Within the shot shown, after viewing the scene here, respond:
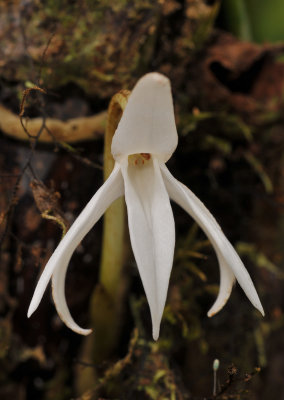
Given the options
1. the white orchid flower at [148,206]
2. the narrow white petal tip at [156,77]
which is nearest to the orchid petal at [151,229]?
the white orchid flower at [148,206]

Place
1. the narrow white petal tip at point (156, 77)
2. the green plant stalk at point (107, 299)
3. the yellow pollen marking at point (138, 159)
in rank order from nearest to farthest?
the narrow white petal tip at point (156, 77), the yellow pollen marking at point (138, 159), the green plant stalk at point (107, 299)

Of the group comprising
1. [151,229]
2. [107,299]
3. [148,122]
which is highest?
[148,122]

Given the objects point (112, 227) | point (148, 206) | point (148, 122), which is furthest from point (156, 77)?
point (112, 227)

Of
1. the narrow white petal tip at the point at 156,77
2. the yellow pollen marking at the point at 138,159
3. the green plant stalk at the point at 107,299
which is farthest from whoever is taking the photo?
the green plant stalk at the point at 107,299

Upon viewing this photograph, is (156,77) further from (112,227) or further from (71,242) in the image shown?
(112,227)

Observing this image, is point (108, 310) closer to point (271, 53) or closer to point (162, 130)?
point (162, 130)

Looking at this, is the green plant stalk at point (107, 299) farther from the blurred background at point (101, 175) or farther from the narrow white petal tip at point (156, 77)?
the narrow white petal tip at point (156, 77)

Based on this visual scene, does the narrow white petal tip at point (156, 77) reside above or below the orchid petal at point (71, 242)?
above

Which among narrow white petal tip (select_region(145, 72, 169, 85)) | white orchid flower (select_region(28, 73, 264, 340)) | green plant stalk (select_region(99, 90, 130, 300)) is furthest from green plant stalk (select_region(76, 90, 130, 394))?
narrow white petal tip (select_region(145, 72, 169, 85))

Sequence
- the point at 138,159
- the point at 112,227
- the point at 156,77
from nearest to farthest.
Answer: the point at 156,77
the point at 138,159
the point at 112,227
